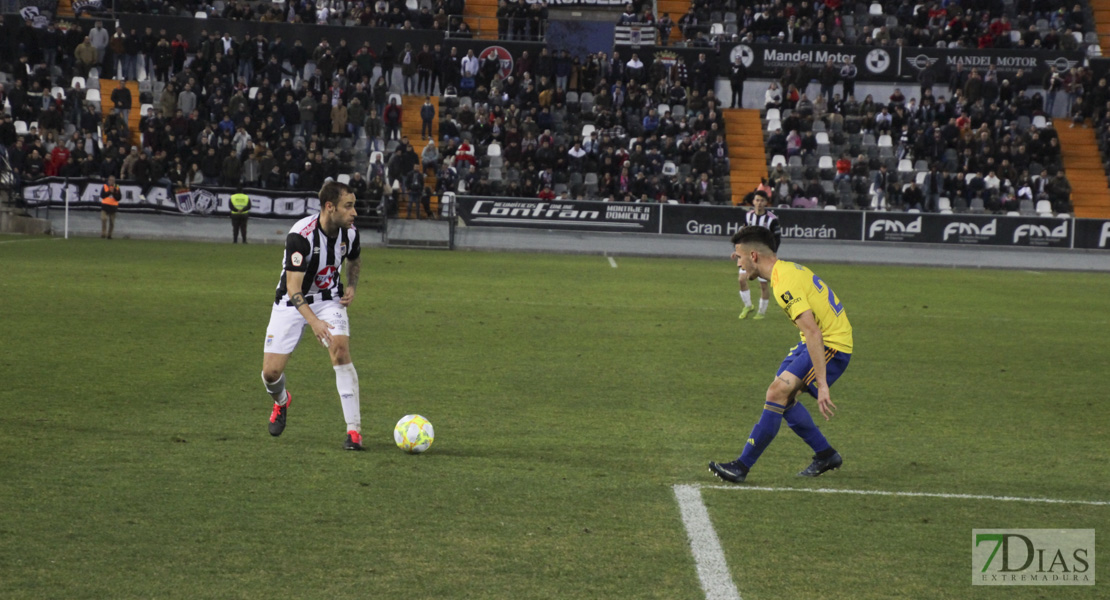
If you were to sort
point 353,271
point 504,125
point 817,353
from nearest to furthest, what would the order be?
1. point 817,353
2. point 353,271
3. point 504,125

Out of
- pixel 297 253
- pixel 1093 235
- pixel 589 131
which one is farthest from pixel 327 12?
pixel 297 253

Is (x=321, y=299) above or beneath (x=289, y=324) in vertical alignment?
above

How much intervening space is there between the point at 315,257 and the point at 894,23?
42593 mm

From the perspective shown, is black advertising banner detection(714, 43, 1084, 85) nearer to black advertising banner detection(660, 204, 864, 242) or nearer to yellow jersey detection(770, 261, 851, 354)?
black advertising banner detection(660, 204, 864, 242)

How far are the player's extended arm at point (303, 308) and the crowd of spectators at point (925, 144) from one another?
3019cm

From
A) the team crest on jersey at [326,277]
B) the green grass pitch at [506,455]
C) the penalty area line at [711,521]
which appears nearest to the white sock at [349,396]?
the green grass pitch at [506,455]

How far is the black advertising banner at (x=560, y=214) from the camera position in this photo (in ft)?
116

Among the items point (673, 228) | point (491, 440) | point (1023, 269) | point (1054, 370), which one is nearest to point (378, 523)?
point (491, 440)

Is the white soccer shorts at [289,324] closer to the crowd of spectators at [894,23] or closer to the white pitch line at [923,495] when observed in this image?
the white pitch line at [923,495]

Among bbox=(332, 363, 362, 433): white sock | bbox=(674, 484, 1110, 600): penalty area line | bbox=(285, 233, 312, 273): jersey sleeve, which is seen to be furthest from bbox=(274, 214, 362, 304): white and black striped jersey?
bbox=(674, 484, 1110, 600): penalty area line

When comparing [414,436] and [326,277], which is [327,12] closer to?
[326,277]

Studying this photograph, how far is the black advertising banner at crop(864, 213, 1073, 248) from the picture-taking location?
115ft

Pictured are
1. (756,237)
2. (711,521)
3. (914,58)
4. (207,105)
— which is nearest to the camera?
(711,521)

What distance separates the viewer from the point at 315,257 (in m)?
8.29
